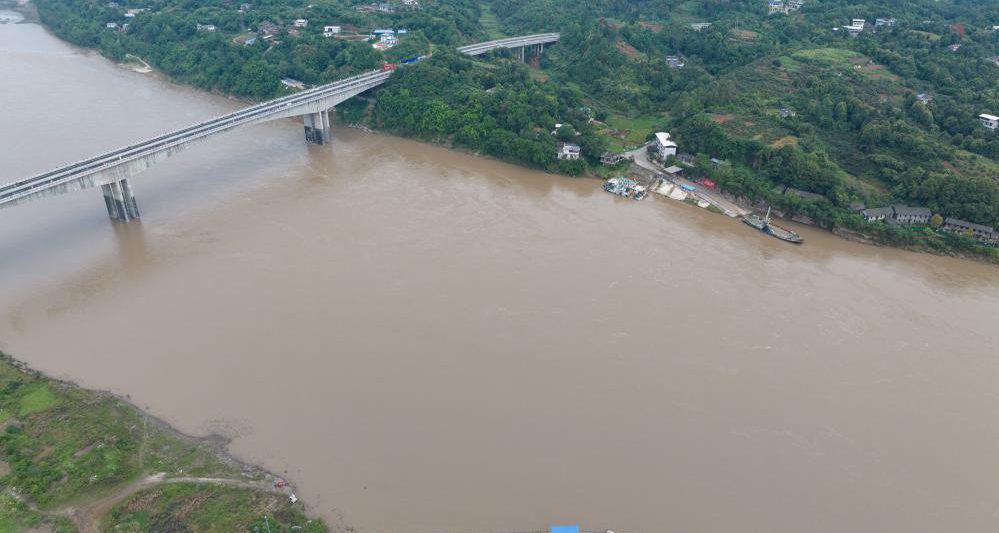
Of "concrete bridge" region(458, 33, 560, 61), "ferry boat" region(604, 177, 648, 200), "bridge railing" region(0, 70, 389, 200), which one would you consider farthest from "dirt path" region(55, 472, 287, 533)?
"concrete bridge" region(458, 33, 560, 61)

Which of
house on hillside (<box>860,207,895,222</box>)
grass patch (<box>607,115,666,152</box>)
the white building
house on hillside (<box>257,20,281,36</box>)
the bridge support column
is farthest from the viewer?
house on hillside (<box>257,20,281,36</box>)

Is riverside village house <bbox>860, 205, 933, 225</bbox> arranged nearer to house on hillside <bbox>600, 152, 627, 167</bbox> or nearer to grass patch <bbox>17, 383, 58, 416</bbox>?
house on hillside <bbox>600, 152, 627, 167</bbox>

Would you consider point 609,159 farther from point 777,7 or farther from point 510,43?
point 777,7

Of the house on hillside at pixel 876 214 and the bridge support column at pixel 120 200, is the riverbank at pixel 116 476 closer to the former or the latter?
the bridge support column at pixel 120 200

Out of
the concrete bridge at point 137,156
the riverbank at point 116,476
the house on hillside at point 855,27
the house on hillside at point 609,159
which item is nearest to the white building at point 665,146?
the house on hillside at point 609,159

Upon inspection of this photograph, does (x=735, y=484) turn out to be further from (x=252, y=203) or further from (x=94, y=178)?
(x=94, y=178)
